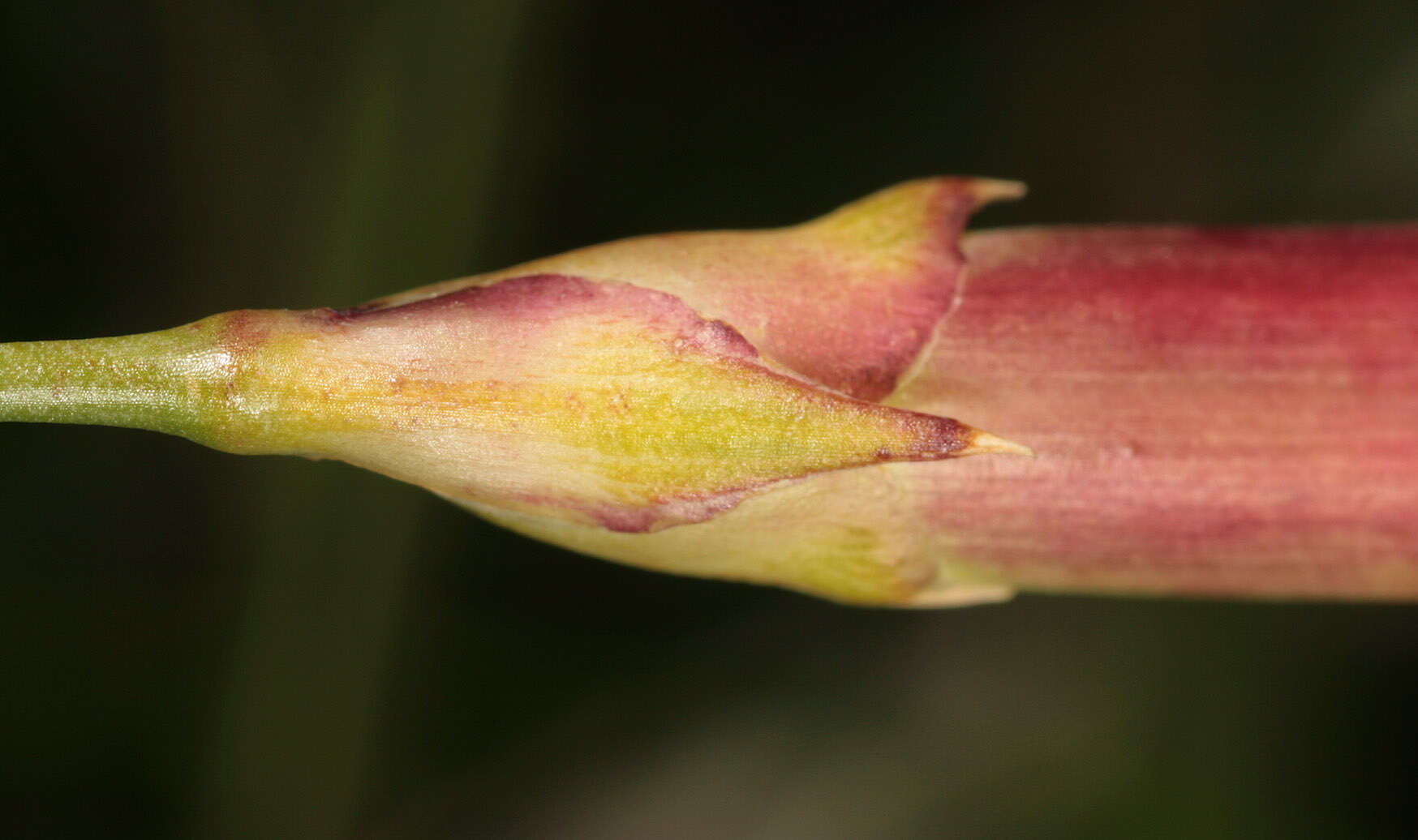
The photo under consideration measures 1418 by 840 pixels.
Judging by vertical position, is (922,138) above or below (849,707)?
above

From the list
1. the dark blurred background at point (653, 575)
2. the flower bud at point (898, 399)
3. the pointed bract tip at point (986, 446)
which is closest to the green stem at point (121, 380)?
the flower bud at point (898, 399)

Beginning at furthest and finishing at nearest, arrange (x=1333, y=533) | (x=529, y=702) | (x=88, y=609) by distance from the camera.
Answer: (x=529, y=702) → (x=88, y=609) → (x=1333, y=533)

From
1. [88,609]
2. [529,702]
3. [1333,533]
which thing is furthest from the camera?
[529,702]

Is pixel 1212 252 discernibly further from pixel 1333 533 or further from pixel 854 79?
pixel 854 79

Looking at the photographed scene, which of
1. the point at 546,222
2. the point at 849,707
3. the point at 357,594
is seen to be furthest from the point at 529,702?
the point at 546,222

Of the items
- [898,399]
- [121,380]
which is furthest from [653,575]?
[121,380]

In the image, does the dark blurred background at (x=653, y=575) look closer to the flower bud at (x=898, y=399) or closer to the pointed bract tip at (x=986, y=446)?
the flower bud at (x=898, y=399)

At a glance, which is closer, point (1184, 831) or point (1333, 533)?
point (1333, 533)
